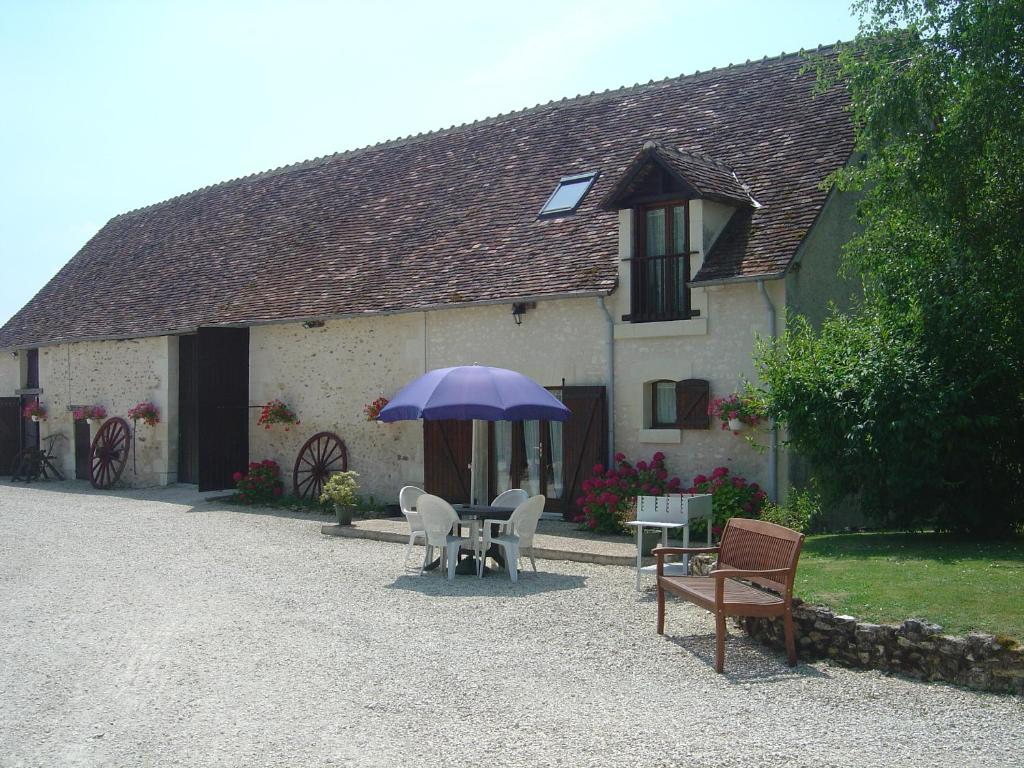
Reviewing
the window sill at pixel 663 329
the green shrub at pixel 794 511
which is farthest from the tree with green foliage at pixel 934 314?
the window sill at pixel 663 329

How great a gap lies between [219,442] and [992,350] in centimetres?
1253

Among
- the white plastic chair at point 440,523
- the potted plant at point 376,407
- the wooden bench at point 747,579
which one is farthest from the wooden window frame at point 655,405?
the wooden bench at point 747,579

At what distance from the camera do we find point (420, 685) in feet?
20.0

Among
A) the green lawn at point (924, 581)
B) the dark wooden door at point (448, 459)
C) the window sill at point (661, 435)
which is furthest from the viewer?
the dark wooden door at point (448, 459)

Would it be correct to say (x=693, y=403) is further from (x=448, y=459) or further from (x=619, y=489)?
(x=448, y=459)

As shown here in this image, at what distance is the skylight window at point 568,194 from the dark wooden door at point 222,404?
6247 millimetres

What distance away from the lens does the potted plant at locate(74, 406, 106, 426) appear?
21406 mm

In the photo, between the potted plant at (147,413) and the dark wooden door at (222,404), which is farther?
the potted plant at (147,413)

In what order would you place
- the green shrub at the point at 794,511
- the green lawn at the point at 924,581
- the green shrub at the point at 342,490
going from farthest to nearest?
the green shrub at the point at 342,490
the green shrub at the point at 794,511
the green lawn at the point at 924,581

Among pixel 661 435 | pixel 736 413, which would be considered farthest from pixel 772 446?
pixel 661 435

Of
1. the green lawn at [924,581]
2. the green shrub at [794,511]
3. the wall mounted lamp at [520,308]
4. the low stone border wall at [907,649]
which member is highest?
the wall mounted lamp at [520,308]

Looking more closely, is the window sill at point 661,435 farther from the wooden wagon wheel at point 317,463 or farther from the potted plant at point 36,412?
the potted plant at point 36,412

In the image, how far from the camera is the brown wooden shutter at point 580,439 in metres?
13.4

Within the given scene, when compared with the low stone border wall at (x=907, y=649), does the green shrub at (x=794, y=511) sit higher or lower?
higher
